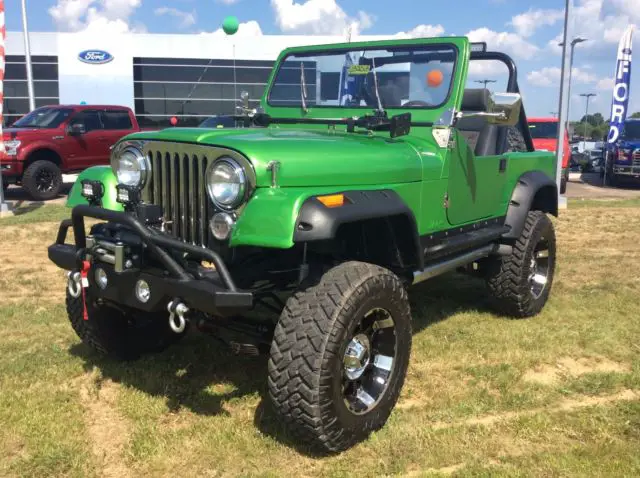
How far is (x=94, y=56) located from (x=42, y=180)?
19.6 metres

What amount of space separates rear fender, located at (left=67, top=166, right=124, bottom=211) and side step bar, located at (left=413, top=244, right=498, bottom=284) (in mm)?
1707

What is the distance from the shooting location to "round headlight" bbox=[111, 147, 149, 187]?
3.15 metres

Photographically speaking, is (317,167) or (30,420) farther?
(30,420)

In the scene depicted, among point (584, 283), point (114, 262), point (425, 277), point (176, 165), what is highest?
point (176, 165)

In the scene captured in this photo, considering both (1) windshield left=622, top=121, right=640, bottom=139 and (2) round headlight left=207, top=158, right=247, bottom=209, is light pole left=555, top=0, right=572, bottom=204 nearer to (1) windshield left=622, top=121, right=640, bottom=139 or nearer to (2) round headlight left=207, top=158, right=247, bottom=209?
(1) windshield left=622, top=121, right=640, bottom=139

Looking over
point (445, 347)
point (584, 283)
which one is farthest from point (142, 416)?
point (584, 283)

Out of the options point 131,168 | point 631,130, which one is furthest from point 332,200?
point 631,130

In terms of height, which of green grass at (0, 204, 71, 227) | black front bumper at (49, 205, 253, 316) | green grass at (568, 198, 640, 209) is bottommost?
green grass at (568, 198, 640, 209)

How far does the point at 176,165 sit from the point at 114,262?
1.77ft

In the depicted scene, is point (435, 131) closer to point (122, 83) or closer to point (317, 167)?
point (317, 167)

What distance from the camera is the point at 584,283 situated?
609cm

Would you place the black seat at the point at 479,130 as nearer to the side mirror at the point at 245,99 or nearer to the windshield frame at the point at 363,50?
the windshield frame at the point at 363,50

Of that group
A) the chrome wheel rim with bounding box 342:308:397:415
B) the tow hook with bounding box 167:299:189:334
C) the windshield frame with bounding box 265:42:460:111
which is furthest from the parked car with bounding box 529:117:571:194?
the tow hook with bounding box 167:299:189:334

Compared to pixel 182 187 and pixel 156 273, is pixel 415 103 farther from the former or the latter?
pixel 156 273
